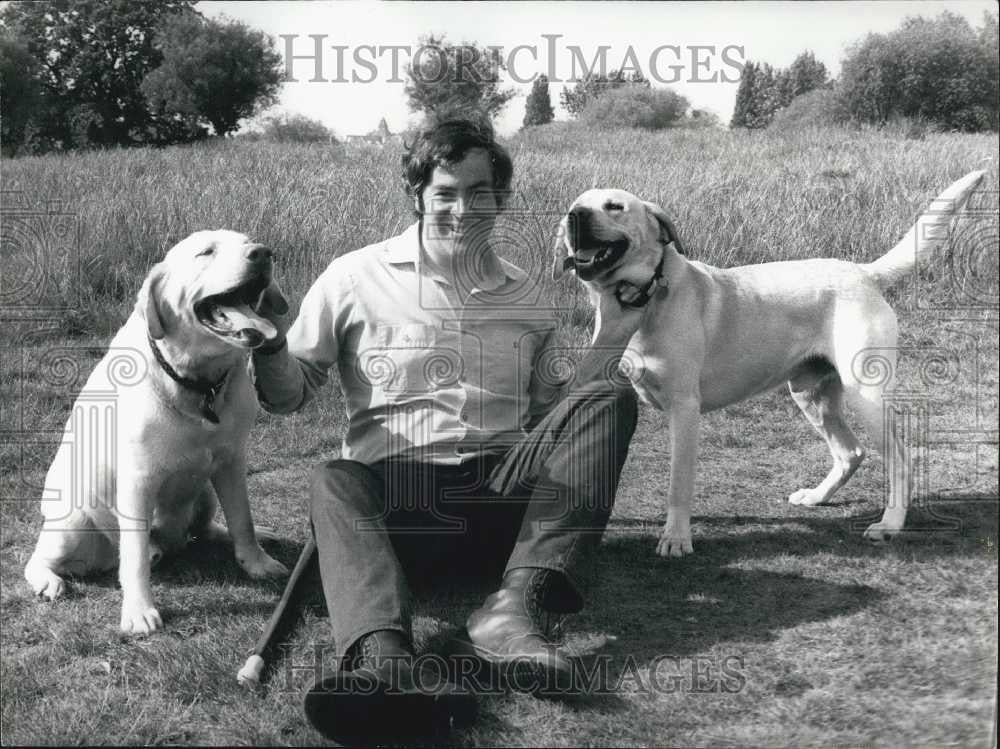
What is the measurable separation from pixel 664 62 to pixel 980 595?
205 cm

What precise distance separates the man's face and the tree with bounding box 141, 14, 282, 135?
805 mm

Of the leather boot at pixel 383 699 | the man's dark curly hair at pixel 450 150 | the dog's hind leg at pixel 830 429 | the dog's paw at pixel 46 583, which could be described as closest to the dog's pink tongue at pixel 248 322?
the man's dark curly hair at pixel 450 150

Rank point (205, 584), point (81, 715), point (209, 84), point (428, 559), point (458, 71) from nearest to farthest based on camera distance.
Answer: point (81, 715)
point (428, 559)
point (205, 584)
point (209, 84)
point (458, 71)

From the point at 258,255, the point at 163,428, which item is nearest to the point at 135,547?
the point at 163,428

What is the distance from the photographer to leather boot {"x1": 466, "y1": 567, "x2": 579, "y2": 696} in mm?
2344

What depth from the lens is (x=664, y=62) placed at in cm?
317

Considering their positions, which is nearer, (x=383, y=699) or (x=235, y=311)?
(x=383, y=699)

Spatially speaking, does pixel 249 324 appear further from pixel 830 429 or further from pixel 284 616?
pixel 830 429

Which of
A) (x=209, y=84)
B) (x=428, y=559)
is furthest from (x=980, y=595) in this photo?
(x=209, y=84)

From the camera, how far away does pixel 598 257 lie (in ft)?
11.5

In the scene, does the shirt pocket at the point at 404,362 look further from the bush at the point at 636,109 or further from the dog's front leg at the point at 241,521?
the bush at the point at 636,109

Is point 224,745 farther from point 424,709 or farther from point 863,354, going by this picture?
point 863,354

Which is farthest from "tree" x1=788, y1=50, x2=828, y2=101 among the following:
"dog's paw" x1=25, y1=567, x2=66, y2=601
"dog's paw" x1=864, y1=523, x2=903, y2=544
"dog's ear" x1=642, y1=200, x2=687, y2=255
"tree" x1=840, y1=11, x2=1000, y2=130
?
"dog's paw" x1=25, y1=567, x2=66, y2=601

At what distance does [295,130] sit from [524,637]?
2.65 m
